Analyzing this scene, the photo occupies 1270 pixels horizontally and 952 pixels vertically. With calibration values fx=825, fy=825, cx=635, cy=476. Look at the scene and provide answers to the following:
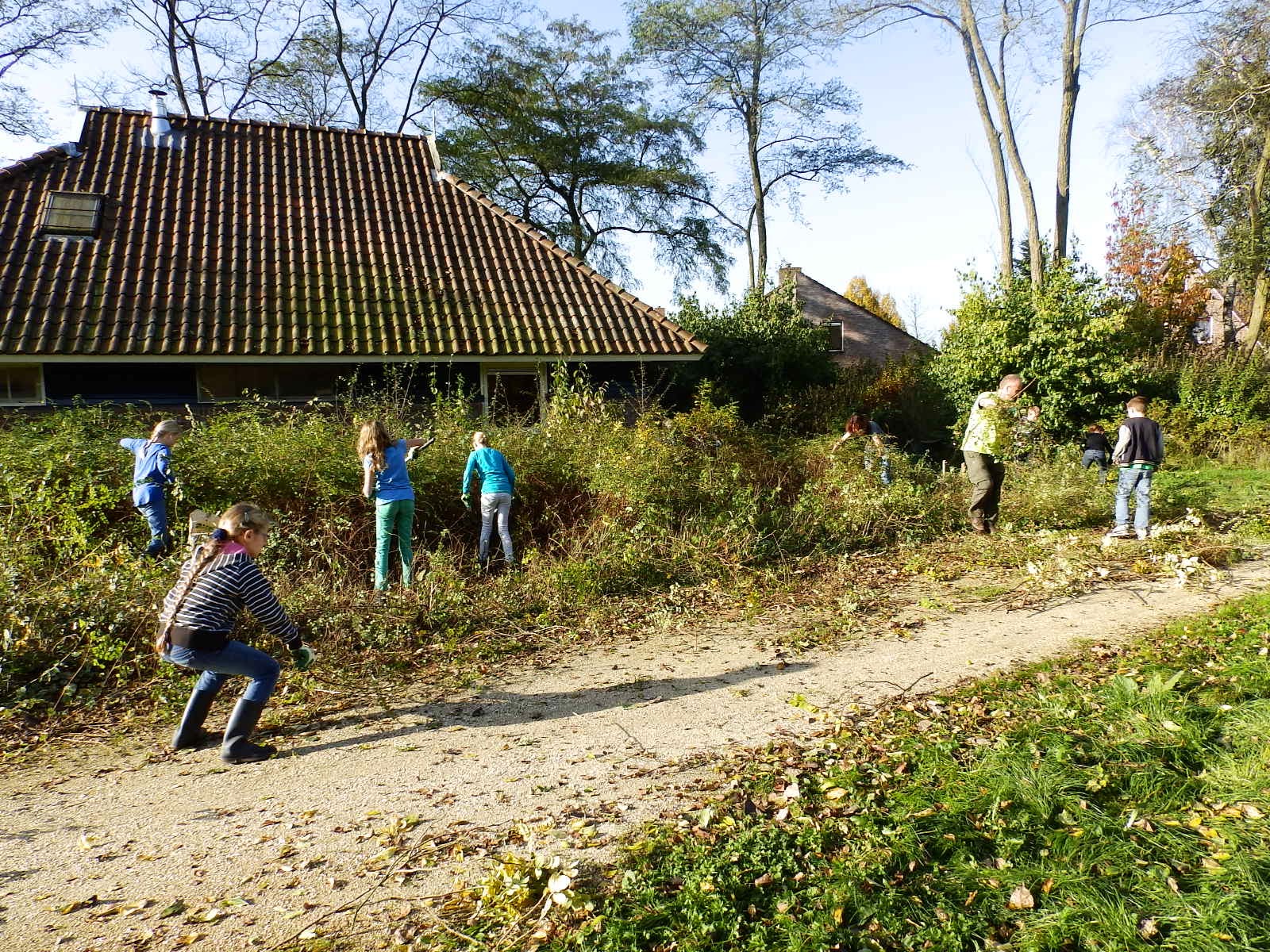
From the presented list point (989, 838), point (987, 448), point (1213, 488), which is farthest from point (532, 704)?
point (1213, 488)

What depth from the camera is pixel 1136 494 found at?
29.5ft

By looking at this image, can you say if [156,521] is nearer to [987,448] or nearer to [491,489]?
[491,489]

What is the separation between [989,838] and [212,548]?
417 cm

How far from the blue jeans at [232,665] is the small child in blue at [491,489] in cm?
388

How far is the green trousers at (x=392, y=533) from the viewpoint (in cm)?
758

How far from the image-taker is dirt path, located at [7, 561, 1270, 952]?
332cm

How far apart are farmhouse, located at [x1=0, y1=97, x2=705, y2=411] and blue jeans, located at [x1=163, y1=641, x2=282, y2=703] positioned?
795 cm

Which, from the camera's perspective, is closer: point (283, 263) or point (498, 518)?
point (498, 518)

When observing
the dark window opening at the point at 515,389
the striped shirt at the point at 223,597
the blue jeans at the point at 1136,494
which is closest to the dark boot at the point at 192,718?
the striped shirt at the point at 223,597

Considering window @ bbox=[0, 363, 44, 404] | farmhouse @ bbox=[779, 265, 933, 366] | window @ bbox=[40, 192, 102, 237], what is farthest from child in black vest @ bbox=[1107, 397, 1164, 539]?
farmhouse @ bbox=[779, 265, 933, 366]

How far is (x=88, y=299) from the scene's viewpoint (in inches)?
466

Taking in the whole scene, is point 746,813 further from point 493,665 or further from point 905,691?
point 493,665

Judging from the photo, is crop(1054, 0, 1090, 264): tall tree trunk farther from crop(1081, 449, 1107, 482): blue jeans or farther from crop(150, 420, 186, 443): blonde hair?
crop(150, 420, 186, 443): blonde hair

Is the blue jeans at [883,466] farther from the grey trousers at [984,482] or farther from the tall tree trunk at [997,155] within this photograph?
the tall tree trunk at [997,155]
